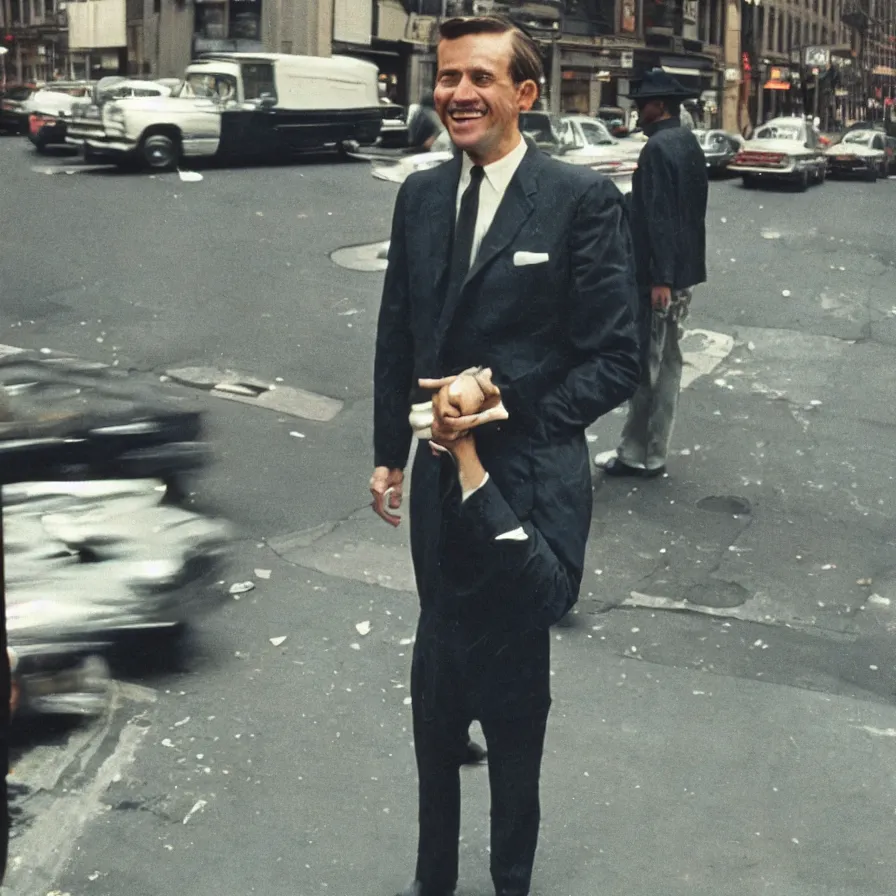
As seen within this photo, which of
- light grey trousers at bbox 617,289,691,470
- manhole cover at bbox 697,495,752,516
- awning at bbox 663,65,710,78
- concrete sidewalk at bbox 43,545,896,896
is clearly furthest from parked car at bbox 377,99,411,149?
awning at bbox 663,65,710,78

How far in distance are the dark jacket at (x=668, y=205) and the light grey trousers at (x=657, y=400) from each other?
0.25 metres

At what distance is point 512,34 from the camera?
2.72 meters

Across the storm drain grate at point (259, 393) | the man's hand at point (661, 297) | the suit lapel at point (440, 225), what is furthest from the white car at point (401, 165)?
the suit lapel at point (440, 225)

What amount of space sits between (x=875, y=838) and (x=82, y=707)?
2230mm

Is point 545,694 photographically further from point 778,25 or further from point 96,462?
point 778,25

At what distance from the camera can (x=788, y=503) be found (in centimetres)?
654

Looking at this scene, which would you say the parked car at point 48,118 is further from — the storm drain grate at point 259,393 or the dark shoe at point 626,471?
the dark shoe at point 626,471

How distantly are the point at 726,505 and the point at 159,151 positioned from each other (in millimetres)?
14838

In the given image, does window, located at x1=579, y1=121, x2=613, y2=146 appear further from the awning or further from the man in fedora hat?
the awning

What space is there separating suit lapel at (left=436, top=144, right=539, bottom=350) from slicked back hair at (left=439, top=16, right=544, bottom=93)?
197 mm

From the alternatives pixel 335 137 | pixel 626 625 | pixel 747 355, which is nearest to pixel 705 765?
pixel 626 625

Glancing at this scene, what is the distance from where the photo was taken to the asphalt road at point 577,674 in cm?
341

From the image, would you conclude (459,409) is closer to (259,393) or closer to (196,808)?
(196,808)

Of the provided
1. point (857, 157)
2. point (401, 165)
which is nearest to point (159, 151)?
point (401, 165)
